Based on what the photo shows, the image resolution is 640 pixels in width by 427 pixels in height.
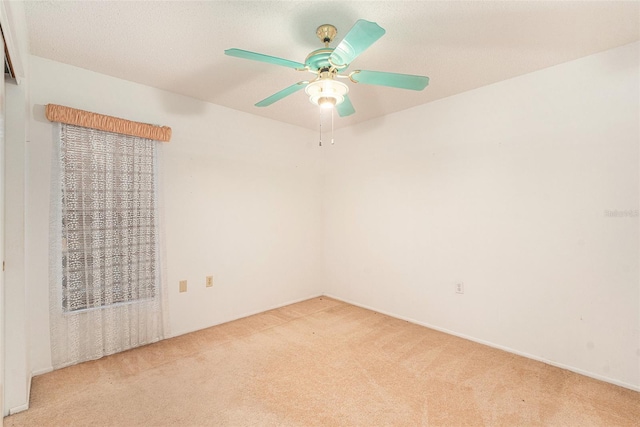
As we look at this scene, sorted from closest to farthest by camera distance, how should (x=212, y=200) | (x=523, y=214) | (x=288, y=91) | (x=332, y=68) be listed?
(x=332, y=68) → (x=288, y=91) → (x=523, y=214) → (x=212, y=200)

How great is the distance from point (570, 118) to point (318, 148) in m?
2.71

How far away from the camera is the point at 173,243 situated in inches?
115

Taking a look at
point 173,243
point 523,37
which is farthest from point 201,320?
point 523,37

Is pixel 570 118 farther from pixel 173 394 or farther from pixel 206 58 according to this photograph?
pixel 173 394

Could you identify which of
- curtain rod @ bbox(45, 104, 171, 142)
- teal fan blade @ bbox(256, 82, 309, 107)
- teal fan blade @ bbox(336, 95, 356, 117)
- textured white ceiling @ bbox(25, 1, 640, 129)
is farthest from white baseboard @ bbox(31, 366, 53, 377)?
teal fan blade @ bbox(336, 95, 356, 117)

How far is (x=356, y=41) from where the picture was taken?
1398 millimetres

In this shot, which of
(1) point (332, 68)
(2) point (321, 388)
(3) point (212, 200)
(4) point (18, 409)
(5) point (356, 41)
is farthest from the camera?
(3) point (212, 200)

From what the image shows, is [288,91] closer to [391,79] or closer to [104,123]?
[391,79]

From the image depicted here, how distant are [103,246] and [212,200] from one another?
102 centimetres

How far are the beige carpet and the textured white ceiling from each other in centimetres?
225

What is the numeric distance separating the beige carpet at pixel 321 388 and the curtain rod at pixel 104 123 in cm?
178

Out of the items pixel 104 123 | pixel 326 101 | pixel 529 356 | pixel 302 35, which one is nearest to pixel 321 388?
pixel 529 356

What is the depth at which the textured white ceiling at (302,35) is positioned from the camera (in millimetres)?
1711

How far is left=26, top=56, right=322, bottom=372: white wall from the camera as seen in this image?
2.25 m
